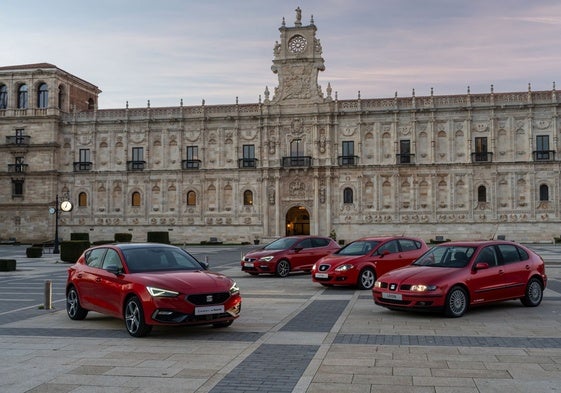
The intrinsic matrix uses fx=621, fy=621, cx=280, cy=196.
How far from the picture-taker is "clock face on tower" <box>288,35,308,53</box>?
6056 centimetres

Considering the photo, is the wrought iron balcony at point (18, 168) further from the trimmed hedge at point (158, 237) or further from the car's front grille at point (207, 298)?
the car's front grille at point (207, 298)

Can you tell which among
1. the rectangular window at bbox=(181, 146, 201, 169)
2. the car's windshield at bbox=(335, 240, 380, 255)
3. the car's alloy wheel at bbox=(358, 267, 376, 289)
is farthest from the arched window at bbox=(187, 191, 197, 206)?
the car's alloy wheel at bbox=(358, 267, 376, 289)

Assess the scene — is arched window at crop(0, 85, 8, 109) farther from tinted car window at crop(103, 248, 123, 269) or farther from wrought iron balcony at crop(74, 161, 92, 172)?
tinted car window at crop(103, 248, 123, 269)

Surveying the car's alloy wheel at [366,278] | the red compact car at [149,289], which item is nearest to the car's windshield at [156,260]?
the red compact car at [149,289]

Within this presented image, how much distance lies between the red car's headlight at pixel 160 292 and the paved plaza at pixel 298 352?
0.80 m

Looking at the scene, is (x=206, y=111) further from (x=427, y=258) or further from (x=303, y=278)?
(x=427, y=258)

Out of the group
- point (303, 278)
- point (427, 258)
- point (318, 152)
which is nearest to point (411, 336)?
point (427, 258)

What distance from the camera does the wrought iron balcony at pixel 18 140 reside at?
206 feet

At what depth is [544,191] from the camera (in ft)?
181

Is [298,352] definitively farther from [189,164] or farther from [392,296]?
[189,164]

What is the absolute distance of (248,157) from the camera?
2399 inches

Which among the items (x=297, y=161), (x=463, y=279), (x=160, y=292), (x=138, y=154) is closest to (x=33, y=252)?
(x=138, y=154)

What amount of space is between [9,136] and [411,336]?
60621 millimetres

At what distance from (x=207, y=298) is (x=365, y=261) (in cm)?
889
